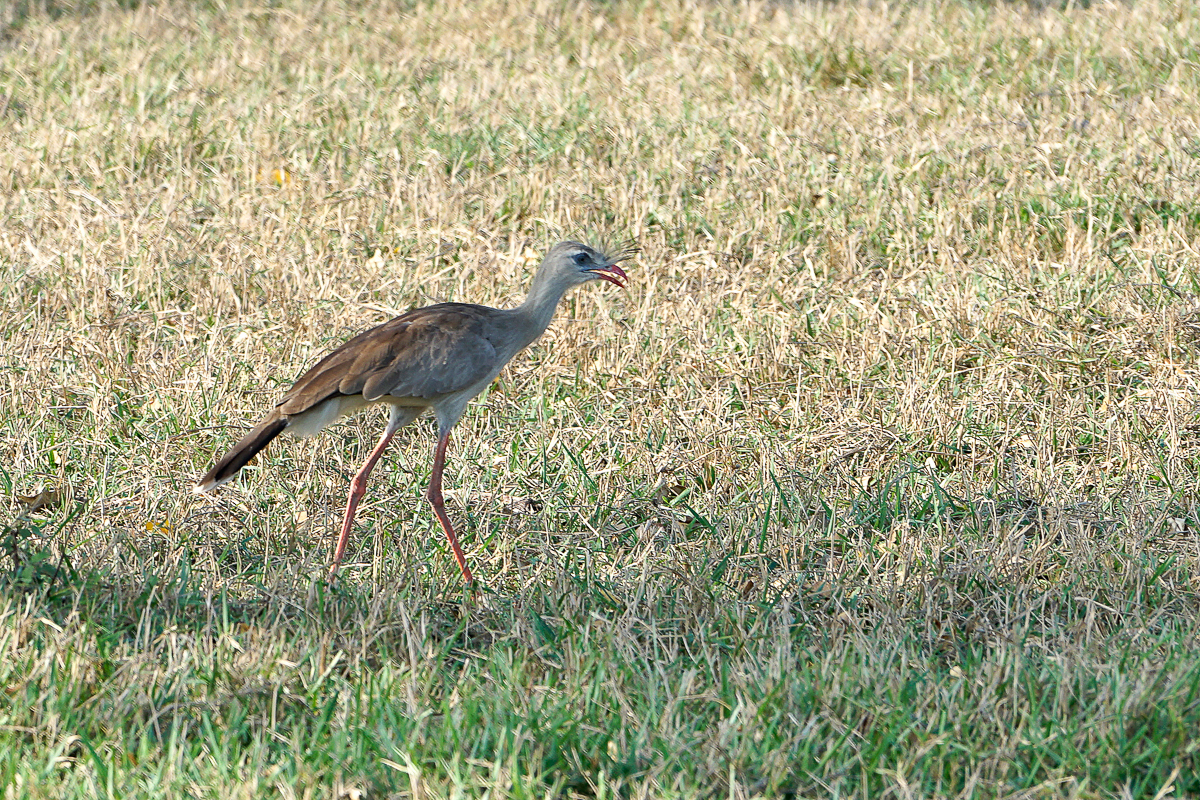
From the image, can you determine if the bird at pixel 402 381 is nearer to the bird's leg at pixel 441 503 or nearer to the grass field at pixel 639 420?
the bird's leg at pixel 441 503

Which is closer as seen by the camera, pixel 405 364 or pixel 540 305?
pixel 405 364

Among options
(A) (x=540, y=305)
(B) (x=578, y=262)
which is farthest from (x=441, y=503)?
(B) (x=578, y=262)

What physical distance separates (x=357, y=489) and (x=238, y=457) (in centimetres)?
41

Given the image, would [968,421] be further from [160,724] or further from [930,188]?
[160,724]

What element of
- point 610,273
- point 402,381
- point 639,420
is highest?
point 610,273

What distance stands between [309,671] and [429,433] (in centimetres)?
189

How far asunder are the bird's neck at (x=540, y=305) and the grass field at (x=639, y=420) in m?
0.43

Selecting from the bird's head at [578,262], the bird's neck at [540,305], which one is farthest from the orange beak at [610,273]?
the bird's neck at [540,305]

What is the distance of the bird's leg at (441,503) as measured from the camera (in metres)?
3.89

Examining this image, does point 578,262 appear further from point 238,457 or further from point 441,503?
point 238,457

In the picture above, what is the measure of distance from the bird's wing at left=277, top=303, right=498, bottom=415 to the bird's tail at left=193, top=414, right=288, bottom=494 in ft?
0.25

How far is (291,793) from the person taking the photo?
107 inches

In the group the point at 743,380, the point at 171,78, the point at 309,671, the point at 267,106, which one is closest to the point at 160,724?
the point at 309,671

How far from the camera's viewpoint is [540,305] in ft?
15.2
